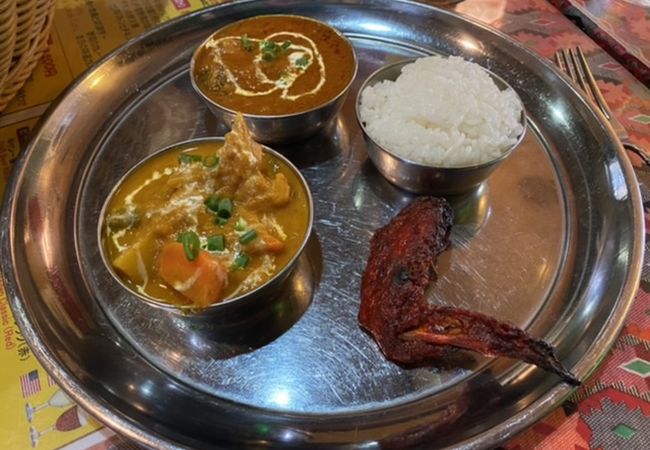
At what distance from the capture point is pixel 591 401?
1.96 metres

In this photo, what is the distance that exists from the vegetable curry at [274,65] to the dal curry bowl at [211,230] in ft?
1.43

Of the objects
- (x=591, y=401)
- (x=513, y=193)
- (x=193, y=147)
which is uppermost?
(x=193, y=147)

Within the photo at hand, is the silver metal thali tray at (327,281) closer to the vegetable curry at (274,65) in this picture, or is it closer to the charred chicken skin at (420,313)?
the charred chicken skin at (420,313)

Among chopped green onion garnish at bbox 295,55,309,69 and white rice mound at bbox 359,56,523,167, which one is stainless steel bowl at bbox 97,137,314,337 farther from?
chopped green onion garnish at bbox 295,55,309,69

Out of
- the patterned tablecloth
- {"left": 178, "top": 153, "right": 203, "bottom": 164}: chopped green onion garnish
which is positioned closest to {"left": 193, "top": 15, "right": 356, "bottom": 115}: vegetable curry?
{"left": 178, "top": 153, "right": 203, "bottom": 164}: chopped green onion garnish

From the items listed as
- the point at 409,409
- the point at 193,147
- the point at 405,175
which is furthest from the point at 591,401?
the point at 193,147

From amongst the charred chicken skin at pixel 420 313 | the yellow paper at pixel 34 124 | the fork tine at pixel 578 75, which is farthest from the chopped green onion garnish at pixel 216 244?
the fork tine at pixel 578 75

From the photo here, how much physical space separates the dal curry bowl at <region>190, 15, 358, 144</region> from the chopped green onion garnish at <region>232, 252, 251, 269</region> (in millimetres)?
742

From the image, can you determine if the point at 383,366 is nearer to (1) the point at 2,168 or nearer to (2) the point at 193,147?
(2) the point at 193,147

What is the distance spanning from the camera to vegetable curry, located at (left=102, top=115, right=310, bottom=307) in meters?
1.87

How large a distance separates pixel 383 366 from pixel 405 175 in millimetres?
816

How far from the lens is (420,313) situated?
188 cm

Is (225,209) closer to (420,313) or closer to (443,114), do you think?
(420,313)

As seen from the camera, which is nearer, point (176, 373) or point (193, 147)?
point (176, 373)
